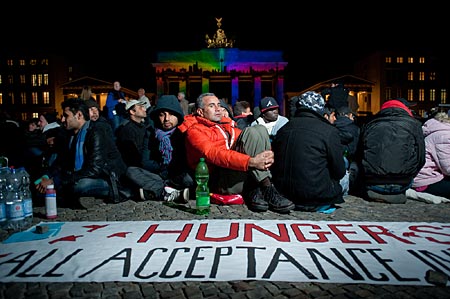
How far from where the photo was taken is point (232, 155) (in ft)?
17.2

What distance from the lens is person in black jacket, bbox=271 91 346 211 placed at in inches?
205

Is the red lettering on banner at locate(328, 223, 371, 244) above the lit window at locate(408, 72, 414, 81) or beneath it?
beneath

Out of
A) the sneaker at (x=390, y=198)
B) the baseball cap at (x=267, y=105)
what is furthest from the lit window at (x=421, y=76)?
the sneaker at (x=390, y=198)

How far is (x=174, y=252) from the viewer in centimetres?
382

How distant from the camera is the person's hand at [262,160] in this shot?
201 inches

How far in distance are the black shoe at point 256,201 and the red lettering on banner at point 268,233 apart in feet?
2.31

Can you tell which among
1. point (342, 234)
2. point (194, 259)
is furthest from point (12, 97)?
point (342, 234)

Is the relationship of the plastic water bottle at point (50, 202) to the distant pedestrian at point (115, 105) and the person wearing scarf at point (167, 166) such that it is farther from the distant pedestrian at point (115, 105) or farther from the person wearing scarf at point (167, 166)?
the distant pedestrian at point (115, 105)

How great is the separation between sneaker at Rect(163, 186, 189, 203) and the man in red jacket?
1.33 ft

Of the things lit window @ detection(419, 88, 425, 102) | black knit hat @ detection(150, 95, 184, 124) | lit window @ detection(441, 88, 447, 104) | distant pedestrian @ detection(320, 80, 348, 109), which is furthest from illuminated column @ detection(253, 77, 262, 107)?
Result: black knit hat @ detection(150, 95, 184, 124)

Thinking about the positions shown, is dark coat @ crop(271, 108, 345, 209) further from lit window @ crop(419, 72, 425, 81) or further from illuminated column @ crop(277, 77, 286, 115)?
lit window @ crop(419, 72, 425, 81)

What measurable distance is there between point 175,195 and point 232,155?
5.09 feet

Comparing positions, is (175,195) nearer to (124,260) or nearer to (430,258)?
(124,260)

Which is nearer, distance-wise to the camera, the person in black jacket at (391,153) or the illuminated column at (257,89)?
the person in black jacket at (391,153)
